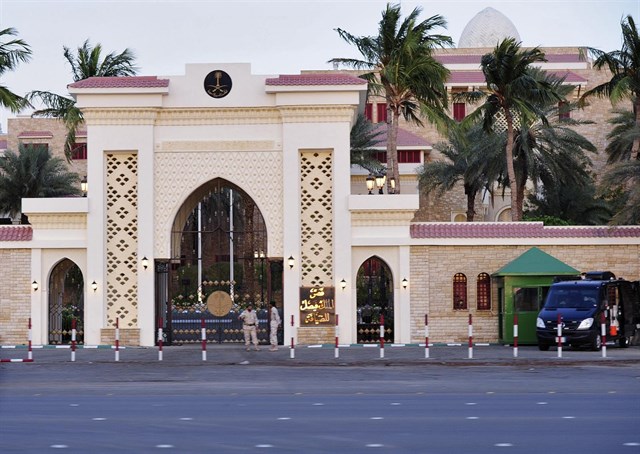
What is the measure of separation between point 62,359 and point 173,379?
7.97m

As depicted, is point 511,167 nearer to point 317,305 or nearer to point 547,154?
point 547,154

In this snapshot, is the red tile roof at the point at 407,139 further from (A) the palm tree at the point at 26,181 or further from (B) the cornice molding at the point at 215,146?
(B) the cornice molding at the point at 215,146

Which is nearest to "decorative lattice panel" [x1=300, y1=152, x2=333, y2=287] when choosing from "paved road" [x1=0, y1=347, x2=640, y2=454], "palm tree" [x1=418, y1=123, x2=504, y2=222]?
"paved road" [x1=0, y1=347, x2=640, y2=454]

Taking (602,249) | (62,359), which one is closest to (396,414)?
(62,359)

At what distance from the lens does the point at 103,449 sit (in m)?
14.2

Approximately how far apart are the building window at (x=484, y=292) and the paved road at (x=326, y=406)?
9.23m

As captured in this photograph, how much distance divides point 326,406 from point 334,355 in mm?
14550

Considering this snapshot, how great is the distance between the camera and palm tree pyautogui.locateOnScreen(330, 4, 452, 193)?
1844 inches

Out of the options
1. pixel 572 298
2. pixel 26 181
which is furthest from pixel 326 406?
pixel 26 181

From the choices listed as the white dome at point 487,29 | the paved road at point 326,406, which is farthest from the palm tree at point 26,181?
the white dome at point 487,29

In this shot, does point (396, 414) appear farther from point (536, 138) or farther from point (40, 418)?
point (536, 138)

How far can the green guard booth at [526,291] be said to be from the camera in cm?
3847

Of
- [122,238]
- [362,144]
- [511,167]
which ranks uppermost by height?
[362,144]

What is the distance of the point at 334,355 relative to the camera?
3375cm
